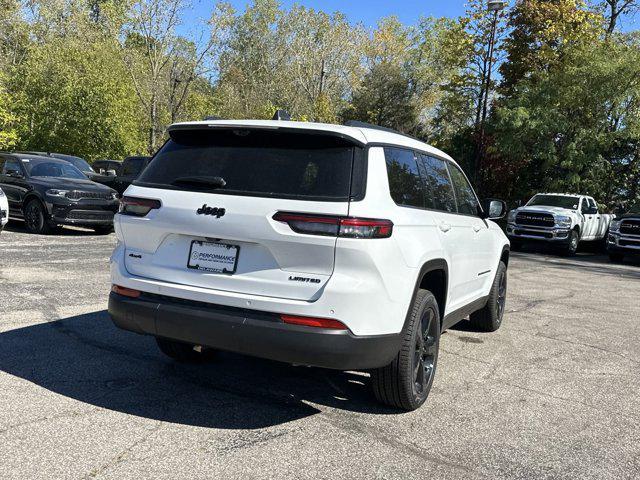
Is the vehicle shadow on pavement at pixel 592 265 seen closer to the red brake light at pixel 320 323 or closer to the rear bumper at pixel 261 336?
the rear bumper at pixel 261 336

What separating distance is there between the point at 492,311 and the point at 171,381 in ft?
11.8

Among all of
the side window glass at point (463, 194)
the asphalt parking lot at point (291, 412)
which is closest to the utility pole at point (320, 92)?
the side window glass at point (463, 194)

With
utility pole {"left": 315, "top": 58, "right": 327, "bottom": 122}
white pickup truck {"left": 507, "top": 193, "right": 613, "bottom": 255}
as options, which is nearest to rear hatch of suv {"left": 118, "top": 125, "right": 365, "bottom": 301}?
white pickup truck {"left": 507, "top": 193, "right": 613, "bottom": 255}

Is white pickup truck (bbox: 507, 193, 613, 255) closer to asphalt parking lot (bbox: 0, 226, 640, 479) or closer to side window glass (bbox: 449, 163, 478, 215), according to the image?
asphalt parking lot (bbox: 0, 226, 640, 479)

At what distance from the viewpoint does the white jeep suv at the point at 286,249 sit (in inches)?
131

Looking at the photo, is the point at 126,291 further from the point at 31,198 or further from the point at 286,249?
the point at 31,198

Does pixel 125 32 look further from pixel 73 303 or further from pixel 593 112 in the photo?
pixel 73 303

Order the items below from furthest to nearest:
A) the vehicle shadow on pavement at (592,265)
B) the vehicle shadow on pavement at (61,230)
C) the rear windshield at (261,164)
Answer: the vehicle shadow on pavement at (592,265), the vehicle shadow on pavement at (61,230), the rear windshield at (261,164)

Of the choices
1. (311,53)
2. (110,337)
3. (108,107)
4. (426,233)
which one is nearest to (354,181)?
(426,233)

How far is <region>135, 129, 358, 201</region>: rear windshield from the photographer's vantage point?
3.45 meters

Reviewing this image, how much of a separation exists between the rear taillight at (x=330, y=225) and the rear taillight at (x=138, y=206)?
2.91 feet

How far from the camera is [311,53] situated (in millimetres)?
45812

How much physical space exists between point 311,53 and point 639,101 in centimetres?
2811

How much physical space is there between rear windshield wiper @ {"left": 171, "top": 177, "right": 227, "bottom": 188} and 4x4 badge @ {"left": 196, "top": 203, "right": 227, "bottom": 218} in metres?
0.14
